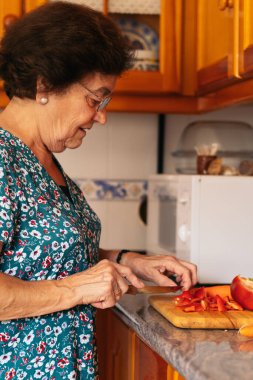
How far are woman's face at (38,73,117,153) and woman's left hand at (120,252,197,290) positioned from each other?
13.8 inches

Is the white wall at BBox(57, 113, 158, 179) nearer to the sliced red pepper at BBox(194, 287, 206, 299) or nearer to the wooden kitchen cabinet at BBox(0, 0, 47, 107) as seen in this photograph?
the wooden kitchen cabinet at BBox(0, 0, 47, 107)

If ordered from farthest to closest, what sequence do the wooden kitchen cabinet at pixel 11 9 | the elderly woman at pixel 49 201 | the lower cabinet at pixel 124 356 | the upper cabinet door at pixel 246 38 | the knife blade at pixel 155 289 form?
the wooden kitchen cabinet at pixel 11 9 → the upper cabinet door at pixel 246 38 → the knife blade at pixel 155 289 → the lower cabinet at pixel 124 356 → the elderly woman at pixel 49 201

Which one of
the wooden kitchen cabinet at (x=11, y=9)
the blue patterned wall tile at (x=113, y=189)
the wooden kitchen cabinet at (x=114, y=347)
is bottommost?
the wooden kitchen cabinet at (x=114, y=347)

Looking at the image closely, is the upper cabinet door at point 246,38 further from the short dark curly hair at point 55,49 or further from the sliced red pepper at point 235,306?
the sliced red pepper at point 235,306

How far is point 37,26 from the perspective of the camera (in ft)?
4.62

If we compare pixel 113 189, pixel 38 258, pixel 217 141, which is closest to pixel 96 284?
pixel 38 258

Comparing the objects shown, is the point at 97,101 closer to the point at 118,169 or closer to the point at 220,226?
the point at 220,226

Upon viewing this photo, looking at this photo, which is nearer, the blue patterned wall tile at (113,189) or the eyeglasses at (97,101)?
the eyeglasses at (97,101)

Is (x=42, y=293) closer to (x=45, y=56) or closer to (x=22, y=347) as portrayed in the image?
(x=22, y=347)

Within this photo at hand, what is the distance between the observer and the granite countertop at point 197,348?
113 centimetres

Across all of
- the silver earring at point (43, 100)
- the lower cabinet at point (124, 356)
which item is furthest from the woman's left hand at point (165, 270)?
the silver earring at point (43, 100)

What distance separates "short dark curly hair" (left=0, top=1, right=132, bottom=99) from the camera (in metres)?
1.39

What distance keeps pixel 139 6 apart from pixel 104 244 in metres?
0.83

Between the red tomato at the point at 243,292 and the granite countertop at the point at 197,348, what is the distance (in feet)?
0.36
